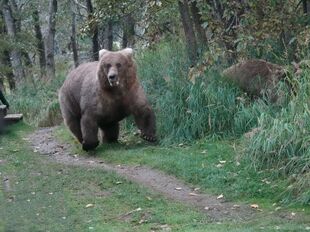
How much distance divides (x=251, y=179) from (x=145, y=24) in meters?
6.86

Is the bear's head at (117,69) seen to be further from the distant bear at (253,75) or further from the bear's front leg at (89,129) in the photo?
the distant bear at (253,75)

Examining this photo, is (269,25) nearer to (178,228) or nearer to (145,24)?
(145,24)

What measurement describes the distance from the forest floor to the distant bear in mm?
1530

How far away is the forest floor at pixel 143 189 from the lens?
23.3 feet

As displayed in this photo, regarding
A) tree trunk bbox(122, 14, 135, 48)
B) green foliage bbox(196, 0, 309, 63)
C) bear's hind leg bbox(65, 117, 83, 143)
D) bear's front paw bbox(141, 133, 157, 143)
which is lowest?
bear's front paw bbox(141, 133, 157, 143)

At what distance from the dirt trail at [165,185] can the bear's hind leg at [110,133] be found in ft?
2.02

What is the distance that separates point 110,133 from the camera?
11656 mm

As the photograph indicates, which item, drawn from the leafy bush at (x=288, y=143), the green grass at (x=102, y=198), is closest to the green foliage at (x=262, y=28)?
the leafy bush at (x=288, y=143)

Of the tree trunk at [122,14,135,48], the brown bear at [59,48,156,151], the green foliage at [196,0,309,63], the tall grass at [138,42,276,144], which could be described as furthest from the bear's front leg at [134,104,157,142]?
the tree trunk at [122,14,135,48]

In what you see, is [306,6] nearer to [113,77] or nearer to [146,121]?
[146,121]

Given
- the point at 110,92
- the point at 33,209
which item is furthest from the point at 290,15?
the point at 33,209

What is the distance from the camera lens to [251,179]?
8500 mm

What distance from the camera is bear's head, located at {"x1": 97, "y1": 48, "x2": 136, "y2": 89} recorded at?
34.7 ft

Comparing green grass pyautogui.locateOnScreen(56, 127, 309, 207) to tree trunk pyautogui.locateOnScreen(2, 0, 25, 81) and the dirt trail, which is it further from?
tree trunk pyautogui.locateOnScreen(2, 0, 25, 81)
